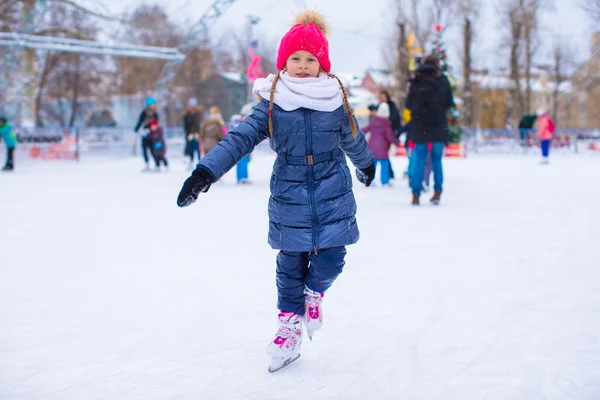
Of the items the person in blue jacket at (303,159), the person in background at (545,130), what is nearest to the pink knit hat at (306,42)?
the person in blue jacket at (303,159)

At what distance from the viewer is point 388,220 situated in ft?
20.4

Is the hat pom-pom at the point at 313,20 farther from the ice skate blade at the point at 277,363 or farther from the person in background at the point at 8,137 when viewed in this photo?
the person in background at the point at 8,137

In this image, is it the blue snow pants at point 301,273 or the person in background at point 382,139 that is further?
the person in background at point 382,139

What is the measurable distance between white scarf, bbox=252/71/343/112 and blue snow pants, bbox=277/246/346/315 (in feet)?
1.77

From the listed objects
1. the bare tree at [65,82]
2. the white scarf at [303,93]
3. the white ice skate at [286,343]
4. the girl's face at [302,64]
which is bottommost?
the white ice skate at [286,343]

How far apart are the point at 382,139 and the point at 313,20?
23.4ft

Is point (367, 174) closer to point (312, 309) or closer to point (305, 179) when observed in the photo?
point (305, 179)

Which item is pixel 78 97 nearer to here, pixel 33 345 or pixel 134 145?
pixel 134 145

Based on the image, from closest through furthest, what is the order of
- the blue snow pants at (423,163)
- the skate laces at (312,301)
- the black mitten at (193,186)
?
1. the black mitten at (193,186)
2. the skate laces at (312,301)
3. the blue snow pants at (423,163)

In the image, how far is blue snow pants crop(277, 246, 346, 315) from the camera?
8.09ft

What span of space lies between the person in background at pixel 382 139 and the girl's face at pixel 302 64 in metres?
6.98

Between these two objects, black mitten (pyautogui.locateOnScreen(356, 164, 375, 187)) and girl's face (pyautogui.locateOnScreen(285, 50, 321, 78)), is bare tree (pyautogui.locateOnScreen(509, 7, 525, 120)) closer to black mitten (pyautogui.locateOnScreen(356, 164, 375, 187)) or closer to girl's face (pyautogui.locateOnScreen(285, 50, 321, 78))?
black mitten (pyautogui.locateOnScreen(356, 164, 375, 187))

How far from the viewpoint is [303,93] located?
2342mm

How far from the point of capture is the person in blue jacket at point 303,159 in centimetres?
238
